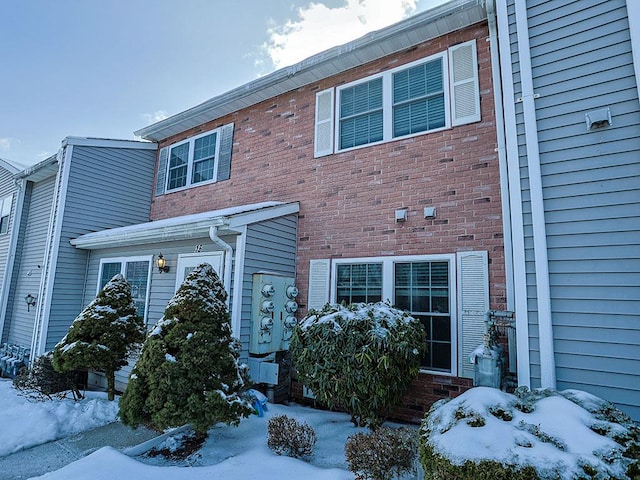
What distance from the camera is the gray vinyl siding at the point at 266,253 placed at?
5.90 metres

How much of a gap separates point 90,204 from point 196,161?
8.93 ft

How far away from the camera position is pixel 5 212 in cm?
1155

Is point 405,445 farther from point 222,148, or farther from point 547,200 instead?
point 222,148

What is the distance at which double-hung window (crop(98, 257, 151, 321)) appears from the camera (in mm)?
7547

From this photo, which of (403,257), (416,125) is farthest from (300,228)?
(416,125)

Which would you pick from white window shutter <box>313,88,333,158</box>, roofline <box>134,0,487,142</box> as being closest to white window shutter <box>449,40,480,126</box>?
roofline <box>134,0,487,142</box>

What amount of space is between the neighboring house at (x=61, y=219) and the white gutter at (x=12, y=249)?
2 centimetres

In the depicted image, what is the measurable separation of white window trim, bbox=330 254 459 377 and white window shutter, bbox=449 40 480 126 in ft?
6.88

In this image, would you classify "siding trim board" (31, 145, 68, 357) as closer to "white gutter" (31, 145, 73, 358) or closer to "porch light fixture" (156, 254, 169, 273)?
"white gutter" (31, 145, 73, 358)

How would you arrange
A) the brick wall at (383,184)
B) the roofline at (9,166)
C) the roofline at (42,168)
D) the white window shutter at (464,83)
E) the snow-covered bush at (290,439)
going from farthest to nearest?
the roofline at (9,166) < the roofline at (42,168) < the white window shutter at (464,83) < the brick wall at (383,184) < the snow-covered bush at (290,439)

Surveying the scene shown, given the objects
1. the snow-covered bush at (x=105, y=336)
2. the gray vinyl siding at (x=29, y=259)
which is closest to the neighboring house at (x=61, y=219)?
the gray vinyl siding at (x=29, y=259)

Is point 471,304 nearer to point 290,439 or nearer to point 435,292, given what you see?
point 435,292

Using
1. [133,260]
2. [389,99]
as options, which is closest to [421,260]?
[389,99]

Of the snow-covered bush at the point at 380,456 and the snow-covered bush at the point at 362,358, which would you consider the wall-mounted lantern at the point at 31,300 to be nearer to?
the snow-covered bush at the point at 362,358
